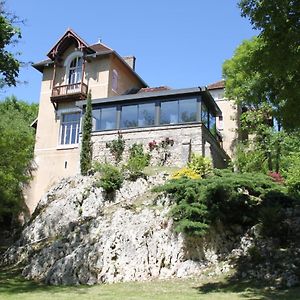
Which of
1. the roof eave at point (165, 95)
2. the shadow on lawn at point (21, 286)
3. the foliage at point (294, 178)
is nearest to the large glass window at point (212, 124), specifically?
the roof eave at point (165, 95)

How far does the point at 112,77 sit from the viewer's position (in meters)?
30.4

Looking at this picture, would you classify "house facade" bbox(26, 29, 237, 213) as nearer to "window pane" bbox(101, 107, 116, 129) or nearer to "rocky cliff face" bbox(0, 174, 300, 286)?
"window pane" bbox(101, 107, 116, 129)

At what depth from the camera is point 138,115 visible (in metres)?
26.0

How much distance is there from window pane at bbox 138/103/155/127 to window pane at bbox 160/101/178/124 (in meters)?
0.65

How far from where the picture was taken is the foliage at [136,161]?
22047 mm

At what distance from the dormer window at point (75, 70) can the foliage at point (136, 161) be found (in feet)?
28.3

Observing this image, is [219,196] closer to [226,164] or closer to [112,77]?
[226,164]

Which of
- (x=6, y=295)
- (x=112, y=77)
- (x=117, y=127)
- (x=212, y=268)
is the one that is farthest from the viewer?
(x=112, y=77)

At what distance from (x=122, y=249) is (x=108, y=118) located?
1283 centimetres

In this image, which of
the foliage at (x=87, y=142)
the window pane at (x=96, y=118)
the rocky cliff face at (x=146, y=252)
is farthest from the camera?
the window pane at (x=96, y=118)

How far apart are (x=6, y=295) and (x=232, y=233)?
8.37 m

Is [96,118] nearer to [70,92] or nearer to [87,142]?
[87,142]

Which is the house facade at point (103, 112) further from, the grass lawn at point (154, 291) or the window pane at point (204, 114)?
the grass lawn at point (154, 291)

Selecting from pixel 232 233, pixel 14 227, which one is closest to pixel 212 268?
pixel 232 233
